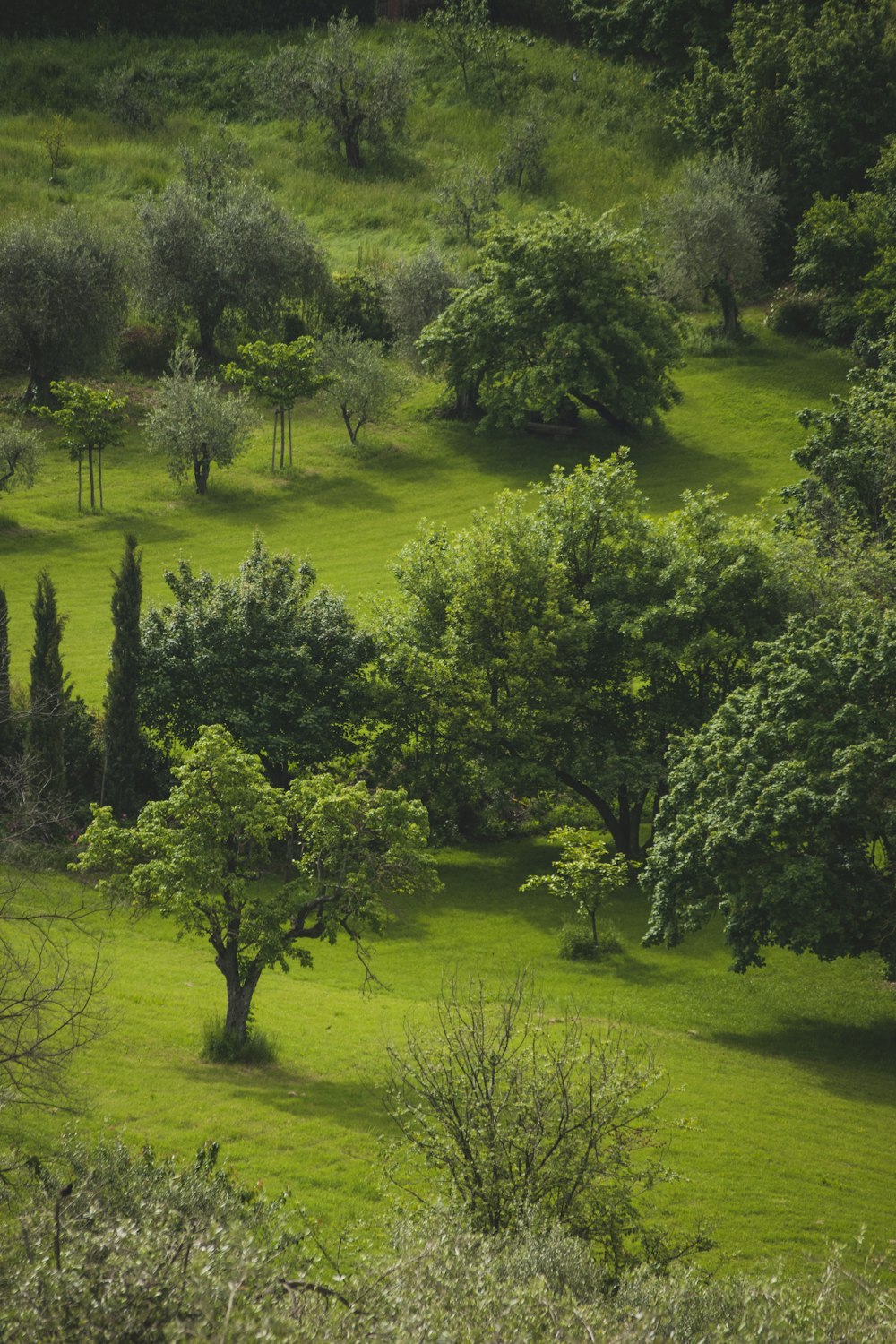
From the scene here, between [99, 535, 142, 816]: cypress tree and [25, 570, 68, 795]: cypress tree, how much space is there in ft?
4.41

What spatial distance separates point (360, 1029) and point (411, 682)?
48.7 feet

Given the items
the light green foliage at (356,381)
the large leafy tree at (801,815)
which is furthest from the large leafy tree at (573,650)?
the light green foliage at (356,381)

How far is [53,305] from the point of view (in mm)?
69688

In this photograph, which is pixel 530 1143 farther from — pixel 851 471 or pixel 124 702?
pixel 851 471

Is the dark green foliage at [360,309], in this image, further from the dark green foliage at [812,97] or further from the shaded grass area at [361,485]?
the dark green foliage at [812,97]

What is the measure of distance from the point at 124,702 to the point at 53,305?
3702 centimetres

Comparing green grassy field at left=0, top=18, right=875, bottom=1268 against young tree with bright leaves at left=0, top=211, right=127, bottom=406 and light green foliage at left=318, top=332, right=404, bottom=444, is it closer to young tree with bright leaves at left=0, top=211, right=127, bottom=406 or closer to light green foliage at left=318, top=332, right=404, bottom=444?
light green foliage at left=318, top=332, right=404, bottom=444

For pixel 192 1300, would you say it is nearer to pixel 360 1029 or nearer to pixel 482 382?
pixel 360 1029

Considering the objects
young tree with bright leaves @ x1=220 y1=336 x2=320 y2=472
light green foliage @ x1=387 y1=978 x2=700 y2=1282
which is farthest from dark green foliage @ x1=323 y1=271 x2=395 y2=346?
light green foliage @ x1=387 y1=978 x2=700 y2=1282

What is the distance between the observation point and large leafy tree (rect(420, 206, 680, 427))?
66062 mm

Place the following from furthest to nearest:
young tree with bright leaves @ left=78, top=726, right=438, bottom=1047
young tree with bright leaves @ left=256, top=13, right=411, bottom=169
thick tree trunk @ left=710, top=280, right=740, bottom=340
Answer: young tree with bright leaves @ left=256, top=13, right=411, bottom=169
thick tree trunk @ left=710, top=280, right=740, bottom=340
young tree with bright leaves @ left=78, top=726, right=438, bottom=1047

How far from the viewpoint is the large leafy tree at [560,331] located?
66.1m

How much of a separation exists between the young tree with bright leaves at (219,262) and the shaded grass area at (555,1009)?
4567cm

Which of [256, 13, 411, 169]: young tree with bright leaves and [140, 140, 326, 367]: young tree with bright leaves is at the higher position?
[256, 13, 411, 169]: young tree with bright leaves
